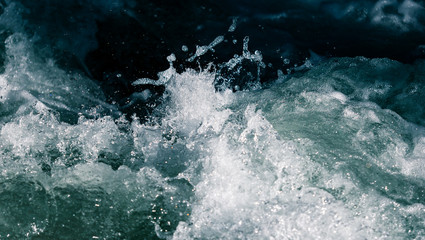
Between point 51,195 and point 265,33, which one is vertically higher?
point 265,33

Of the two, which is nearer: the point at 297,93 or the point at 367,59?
the point at 297,93

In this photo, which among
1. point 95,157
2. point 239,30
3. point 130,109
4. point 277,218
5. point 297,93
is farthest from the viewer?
point 239,30

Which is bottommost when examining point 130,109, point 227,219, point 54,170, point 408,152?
point 130,109

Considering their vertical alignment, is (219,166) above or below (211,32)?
below

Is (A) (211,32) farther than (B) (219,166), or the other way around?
(A) (211,32)

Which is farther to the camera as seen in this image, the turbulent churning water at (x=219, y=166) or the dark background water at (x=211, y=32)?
the dark background water at (x=211, y=32)

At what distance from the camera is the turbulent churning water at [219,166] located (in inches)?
70.6

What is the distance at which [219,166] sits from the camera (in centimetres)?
202

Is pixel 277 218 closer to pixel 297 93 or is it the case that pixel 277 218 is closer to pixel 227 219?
pixel 227 219

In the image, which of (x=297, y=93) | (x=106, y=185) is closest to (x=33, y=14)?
(x=106, y=185)

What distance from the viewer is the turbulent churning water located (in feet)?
5.89

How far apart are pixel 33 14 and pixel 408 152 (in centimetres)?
313

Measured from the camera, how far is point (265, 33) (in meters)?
3.54

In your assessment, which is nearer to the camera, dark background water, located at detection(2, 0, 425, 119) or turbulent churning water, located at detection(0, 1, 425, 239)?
turbulent churning water, located at detection(0, 1, 425, 239)
